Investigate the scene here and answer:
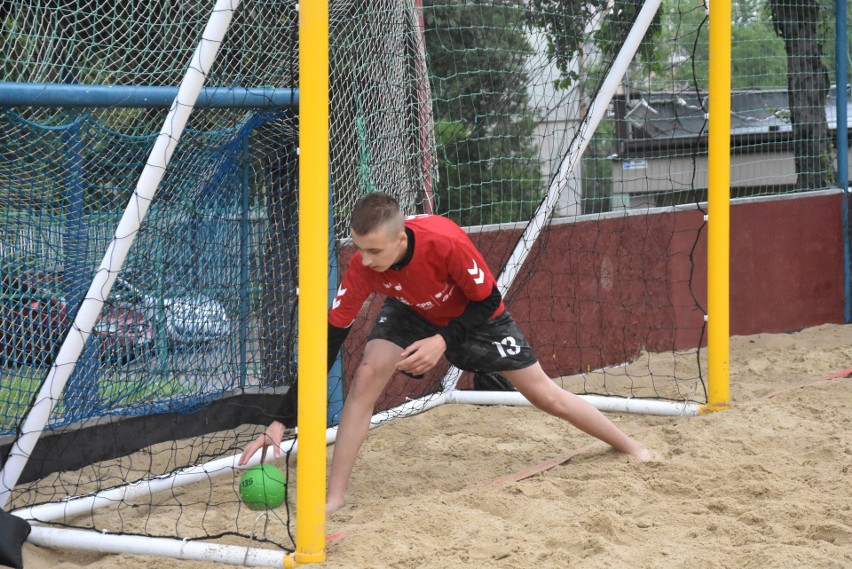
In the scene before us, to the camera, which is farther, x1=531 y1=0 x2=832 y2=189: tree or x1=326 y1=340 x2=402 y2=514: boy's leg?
x1=531 y1=0 x2=832 y2=189: tree

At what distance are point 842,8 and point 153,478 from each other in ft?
22.7

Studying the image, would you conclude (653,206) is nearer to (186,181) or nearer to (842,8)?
(842,8)

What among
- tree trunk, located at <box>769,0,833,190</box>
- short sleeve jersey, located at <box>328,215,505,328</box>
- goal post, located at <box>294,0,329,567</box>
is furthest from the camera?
tree trunk, located at <box>769,0,833,190</box>

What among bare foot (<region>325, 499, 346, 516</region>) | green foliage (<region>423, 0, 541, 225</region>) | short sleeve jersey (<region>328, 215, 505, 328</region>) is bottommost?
bare foot (<region>325, 499, 346, 516</region>)

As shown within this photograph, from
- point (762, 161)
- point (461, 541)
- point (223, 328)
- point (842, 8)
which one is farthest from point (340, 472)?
point (842, 8)

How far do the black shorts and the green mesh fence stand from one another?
662 mm

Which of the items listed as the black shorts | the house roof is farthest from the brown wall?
the black shorts

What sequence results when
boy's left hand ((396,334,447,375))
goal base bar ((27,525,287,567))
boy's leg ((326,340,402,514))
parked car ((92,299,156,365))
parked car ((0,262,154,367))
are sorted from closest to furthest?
goal base bar ((27,525,287,567)) < boy's left hand ((396,334,447,375)) < boy's leg ((326,340,402,514)) < parked car ((0,262,154,367)) < parked car ((92,299,156,365))

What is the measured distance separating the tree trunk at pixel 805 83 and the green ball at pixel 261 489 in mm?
6241

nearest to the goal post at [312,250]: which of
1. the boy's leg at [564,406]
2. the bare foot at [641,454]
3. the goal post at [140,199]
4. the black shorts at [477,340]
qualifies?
the goal post at [140,199]

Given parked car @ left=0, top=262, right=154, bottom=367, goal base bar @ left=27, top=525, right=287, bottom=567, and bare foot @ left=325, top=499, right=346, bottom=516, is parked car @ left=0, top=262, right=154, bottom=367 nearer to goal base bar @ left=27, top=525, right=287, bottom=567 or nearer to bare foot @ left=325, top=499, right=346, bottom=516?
goal base bar @ left=27, top=525, right=287, bottom=567

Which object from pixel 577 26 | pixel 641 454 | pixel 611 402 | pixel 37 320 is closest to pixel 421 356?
pixel 641 454

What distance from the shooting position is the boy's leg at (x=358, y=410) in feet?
14.3

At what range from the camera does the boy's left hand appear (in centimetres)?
384
